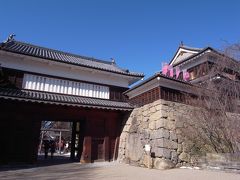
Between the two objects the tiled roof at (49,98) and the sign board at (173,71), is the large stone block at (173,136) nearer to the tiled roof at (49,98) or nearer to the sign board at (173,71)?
the tiled roof at (49,98)

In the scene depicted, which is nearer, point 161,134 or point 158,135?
point 161,134

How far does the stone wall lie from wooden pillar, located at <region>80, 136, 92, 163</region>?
1.99 metres

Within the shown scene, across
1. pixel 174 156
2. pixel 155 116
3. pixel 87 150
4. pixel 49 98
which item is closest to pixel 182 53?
pixel 155 116

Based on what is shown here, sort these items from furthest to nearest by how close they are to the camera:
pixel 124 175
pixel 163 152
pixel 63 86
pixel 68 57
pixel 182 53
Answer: pixel 182 53
pixel 68 57
pixel 63 86
pixel 163 152
pixel 124 175

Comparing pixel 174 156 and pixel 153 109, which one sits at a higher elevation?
pixel 153 109

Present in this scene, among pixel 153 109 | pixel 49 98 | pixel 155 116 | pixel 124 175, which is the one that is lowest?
pixel 124 175

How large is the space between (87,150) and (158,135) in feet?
14.2

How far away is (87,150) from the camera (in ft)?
39.8

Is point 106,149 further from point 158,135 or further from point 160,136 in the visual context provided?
point 160,136

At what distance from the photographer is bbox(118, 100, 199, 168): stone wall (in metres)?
9.94

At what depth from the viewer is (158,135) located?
33.7 ft

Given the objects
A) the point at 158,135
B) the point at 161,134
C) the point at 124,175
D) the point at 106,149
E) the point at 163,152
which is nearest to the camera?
the point at 124,175

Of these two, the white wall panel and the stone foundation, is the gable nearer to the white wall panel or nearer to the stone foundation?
the white wall panel

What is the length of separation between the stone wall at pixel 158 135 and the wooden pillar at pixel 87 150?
6.52 feet
